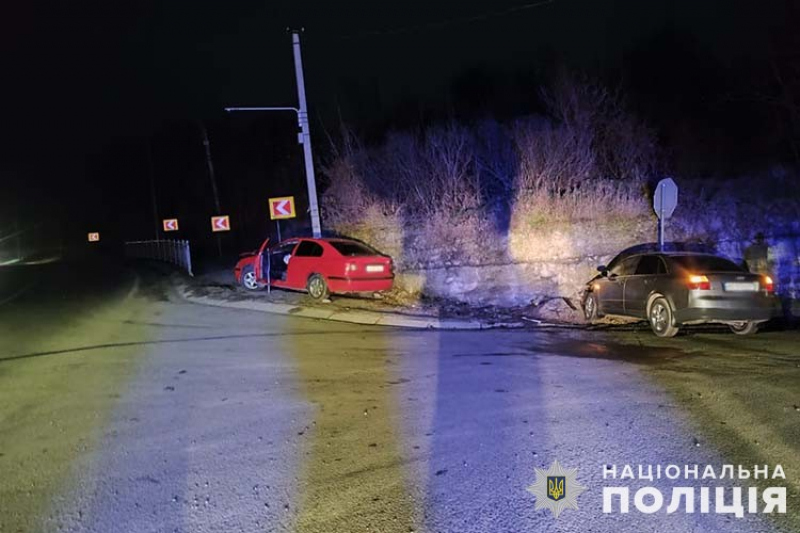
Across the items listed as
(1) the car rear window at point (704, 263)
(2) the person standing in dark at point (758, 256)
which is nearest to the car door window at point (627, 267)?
(1) the car rear window at point (704, 263)

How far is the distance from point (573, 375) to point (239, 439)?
161 inches

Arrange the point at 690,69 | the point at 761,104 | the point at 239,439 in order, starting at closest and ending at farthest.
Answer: the point at 239,439 → the point at 761,104 → the point at 690,69

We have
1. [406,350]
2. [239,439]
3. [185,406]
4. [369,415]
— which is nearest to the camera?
[239,439]

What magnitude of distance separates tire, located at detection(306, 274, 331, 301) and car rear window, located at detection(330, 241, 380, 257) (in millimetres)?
833

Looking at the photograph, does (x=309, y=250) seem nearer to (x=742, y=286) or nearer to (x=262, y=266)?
(x=262, y=266)

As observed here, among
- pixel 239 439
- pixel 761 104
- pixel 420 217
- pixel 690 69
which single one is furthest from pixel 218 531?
pixel 690 69

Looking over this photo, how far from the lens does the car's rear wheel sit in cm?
Result: 1588

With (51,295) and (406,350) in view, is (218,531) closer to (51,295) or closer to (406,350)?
→ (406,350)

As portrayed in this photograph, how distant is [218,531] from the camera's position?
3.35 m

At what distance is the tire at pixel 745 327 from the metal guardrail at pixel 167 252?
18248 millimetres

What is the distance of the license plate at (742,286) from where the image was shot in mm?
9289

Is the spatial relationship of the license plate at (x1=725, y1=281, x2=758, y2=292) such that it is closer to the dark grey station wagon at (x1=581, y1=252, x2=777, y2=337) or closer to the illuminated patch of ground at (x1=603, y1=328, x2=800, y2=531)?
the dark grey station wagon at (x1=581, y1=252, x2=777, y2=337)

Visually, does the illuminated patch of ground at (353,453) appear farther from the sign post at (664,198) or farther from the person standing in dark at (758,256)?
the person standing in dark at (758,256)

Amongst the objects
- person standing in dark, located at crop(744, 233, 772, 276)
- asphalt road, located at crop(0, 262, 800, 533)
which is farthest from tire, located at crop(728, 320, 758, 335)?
person standing in dark, located at crop(744, 233, 772, 276)
